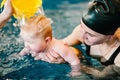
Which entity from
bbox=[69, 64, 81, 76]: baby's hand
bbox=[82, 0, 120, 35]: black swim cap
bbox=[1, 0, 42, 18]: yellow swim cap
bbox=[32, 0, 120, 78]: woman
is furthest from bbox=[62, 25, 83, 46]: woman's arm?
bbox=[1, 0, 42, 18]: yellow swim cap

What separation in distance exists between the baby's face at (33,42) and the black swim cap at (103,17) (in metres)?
0.35

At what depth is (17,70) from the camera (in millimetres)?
2453

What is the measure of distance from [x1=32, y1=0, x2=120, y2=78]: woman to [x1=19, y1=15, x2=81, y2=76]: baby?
68mm

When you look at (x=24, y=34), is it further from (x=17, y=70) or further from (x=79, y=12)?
(x=79, y=12)

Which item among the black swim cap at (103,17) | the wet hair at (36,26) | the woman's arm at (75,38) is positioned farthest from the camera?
the woman's arm at (75,38)

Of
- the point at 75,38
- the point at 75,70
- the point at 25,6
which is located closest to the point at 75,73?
the point at 75,70

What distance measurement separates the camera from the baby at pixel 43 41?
7.49 feet

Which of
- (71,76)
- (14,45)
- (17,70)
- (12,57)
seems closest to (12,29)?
(14,45)

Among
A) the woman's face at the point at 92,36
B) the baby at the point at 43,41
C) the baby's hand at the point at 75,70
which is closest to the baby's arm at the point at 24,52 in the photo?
the baby at the point at 43,41

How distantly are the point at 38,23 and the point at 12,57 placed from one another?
49cm

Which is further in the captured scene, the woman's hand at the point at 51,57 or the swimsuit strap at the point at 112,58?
the woman's hand at the point at 51,57

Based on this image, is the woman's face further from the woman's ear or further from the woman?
the woman's ear

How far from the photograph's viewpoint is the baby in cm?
228

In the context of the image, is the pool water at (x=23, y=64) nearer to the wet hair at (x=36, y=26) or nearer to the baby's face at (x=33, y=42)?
the baby's face at (x=33, y=42)
